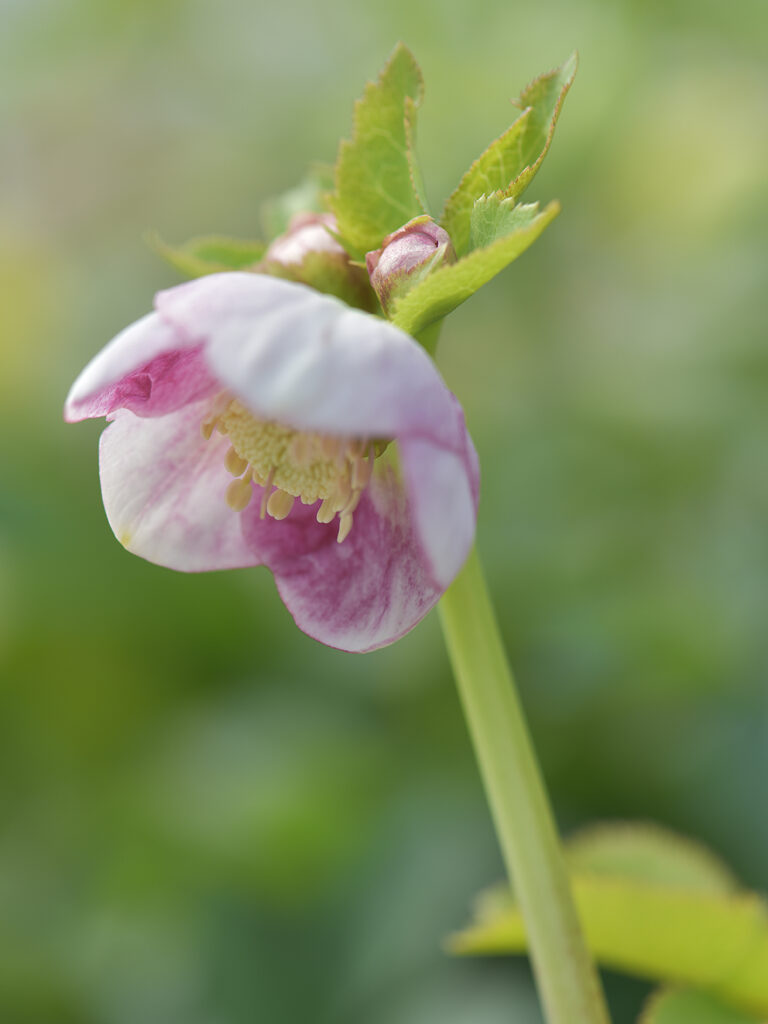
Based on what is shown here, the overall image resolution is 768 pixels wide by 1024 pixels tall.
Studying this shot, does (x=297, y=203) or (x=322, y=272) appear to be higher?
(x=297, y=203)

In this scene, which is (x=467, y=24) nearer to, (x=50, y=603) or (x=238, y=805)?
(x=50, y=603)

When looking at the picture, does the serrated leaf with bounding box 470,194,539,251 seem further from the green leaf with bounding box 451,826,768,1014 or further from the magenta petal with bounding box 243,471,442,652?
the green leaf with bounding box 451,826,768,1014

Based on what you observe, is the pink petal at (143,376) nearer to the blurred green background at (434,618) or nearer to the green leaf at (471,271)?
the green leaf at (471,271)

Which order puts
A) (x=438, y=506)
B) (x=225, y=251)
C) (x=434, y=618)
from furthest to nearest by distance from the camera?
(x=434, y=618) < (x=225, y=251) < (x=438, y=506)

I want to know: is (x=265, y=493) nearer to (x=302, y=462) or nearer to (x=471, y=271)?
(x=302, y=462)

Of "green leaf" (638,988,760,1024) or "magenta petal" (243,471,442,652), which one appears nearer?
"magenta petal" (243,471,442,652)

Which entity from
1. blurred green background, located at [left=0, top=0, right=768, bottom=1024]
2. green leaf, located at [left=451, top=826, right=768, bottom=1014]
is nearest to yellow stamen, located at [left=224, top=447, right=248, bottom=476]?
green leaf, located at [left=451, top=826, right=768, bottom=1014]

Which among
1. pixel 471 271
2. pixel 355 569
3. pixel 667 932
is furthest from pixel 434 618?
pixel 471 271
